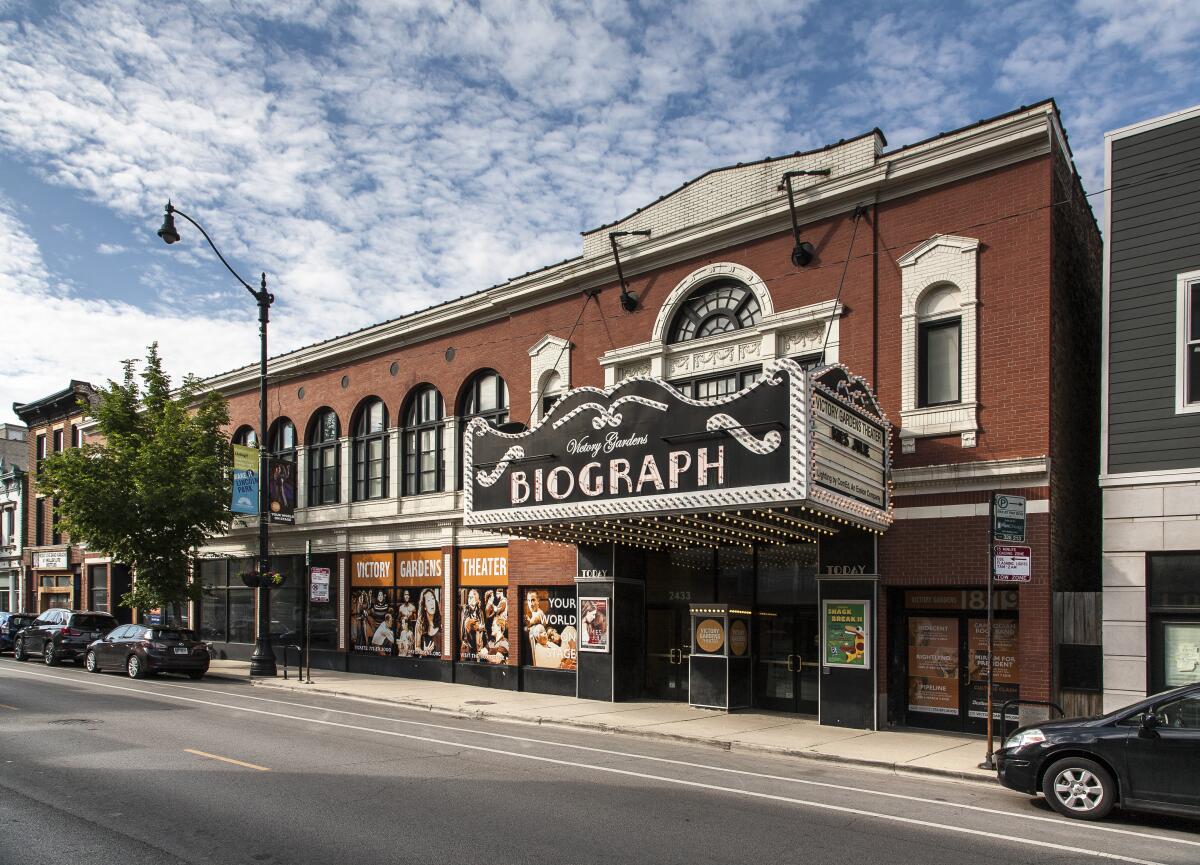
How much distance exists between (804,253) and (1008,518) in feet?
23.2

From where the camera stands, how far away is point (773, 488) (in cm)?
1380

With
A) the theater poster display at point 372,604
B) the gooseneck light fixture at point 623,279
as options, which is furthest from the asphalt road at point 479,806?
the theater poster display at point 372,604

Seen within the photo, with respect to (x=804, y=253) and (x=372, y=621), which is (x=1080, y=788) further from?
(x=372, y=621)

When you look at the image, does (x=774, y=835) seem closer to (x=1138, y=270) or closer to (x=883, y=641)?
(x=883, y=641)

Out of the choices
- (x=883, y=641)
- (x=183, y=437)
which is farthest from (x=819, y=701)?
(x=183, y=437)

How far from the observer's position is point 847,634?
1669cm

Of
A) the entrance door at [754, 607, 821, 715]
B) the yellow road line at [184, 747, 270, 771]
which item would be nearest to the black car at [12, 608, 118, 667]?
the yellow road line at [184, 747, 270, 771]

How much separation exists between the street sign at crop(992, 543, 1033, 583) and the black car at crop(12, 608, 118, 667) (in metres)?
26.8

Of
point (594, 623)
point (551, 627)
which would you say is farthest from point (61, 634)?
point (594, 623)

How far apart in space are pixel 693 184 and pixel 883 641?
9858 millimetres

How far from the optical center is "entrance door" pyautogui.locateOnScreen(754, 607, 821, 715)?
1809 centimetres

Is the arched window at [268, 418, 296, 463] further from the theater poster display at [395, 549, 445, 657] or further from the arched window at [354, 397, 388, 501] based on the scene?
the theater poster display at [395, 549, 445, 657]

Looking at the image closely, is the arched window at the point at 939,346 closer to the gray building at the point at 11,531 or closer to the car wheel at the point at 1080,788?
the car wheel at the point at 1080,788

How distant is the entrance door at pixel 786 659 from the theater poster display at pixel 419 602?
9412mm
